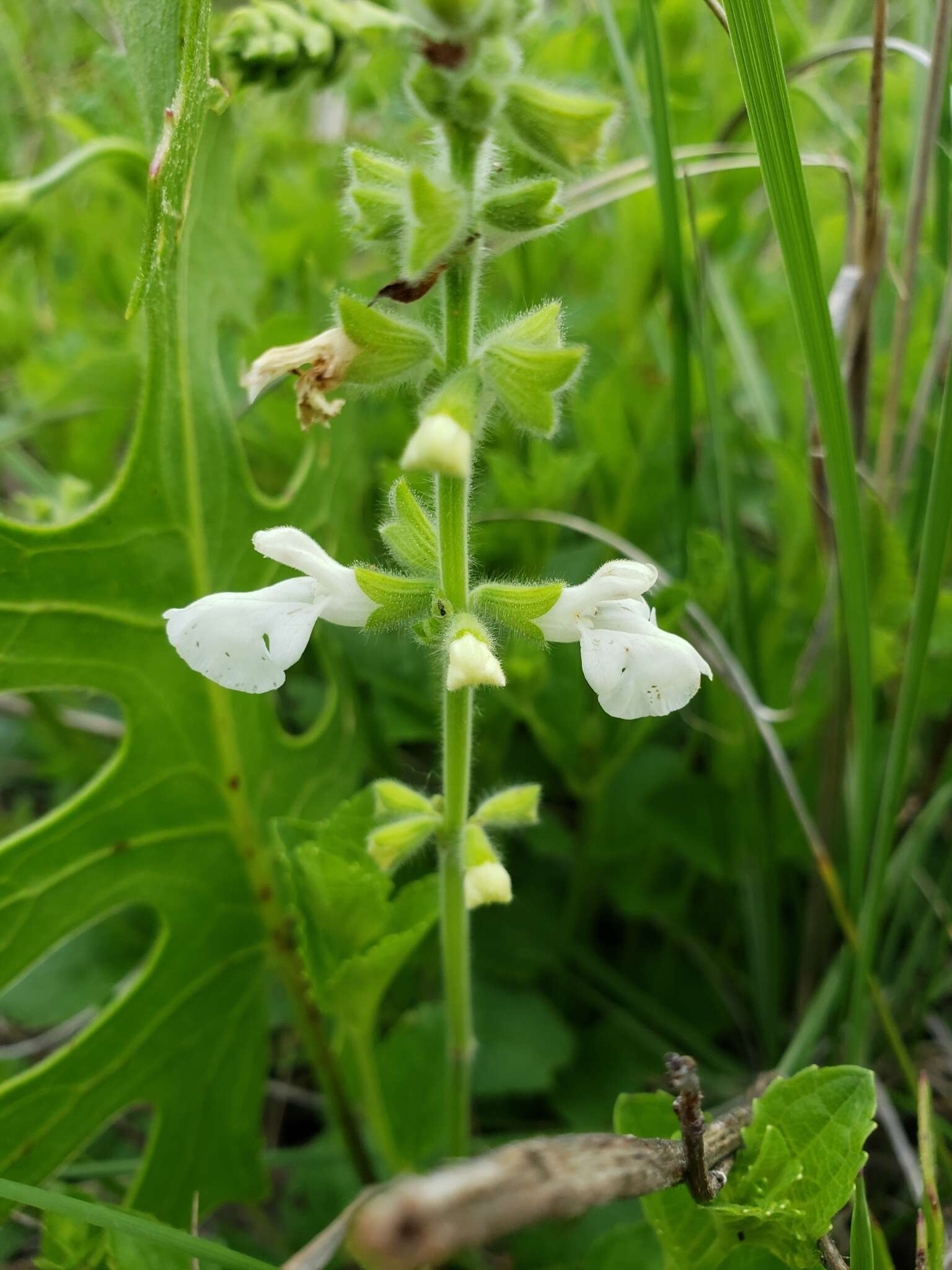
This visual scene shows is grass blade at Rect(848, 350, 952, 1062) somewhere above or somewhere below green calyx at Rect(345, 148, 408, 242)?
below

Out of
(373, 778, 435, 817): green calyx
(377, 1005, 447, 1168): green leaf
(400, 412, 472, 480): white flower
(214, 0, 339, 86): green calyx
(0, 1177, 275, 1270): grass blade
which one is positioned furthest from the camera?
(377, 1005, 447, 1168): green leaf

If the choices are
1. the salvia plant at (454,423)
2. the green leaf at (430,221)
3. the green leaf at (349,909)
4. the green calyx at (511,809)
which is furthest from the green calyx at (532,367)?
the green leaf at (349,909)

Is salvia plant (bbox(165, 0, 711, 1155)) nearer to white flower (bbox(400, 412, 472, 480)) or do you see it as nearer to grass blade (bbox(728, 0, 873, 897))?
white flower (bbox(400, 412, 472, 480))

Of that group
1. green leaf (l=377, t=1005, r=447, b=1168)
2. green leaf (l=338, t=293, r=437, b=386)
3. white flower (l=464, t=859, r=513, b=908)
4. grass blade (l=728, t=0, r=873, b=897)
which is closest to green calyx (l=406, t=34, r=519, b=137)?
green leaf (l=338, t=293, r=437, b=386)

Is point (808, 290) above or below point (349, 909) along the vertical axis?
above

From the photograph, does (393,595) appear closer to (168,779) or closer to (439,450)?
(439,450)

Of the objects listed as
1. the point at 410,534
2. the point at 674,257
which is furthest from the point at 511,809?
the point at 674,257

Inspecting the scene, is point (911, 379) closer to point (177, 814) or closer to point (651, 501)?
point (651, 501)
